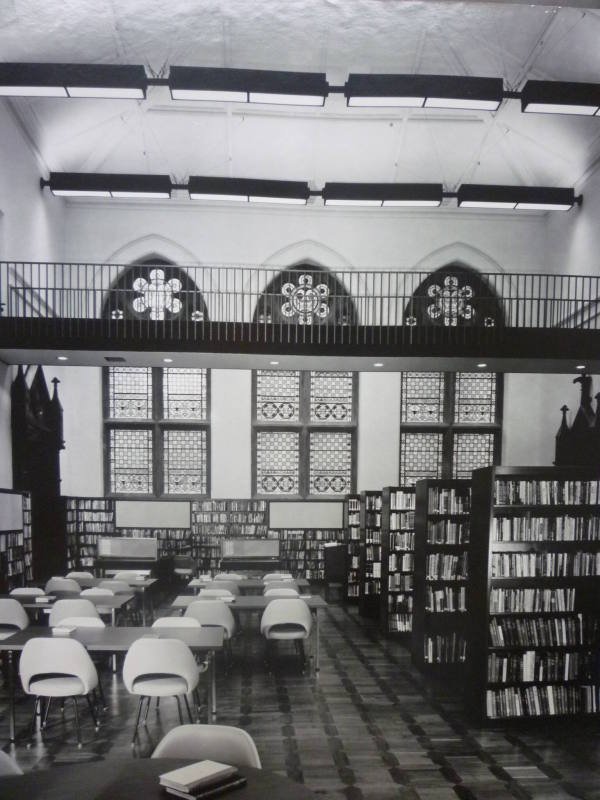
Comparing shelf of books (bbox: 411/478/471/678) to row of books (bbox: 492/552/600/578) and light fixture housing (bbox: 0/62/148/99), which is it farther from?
light fixture housing (bbox: 0/62/148/99)

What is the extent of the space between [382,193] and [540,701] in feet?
30.7

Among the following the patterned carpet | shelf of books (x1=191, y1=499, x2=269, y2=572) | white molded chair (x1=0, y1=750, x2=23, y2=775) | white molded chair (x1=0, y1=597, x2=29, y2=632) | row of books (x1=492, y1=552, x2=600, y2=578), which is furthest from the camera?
shelf of books (x1=191, y1=499, x2=269, y2=572)

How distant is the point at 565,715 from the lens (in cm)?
566

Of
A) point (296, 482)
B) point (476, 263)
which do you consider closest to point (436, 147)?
point (476, 263)

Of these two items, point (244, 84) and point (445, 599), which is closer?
point (445, 599)

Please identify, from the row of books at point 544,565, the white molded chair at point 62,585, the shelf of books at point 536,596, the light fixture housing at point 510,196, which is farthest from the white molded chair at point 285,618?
the light fixture housing at point 510,196

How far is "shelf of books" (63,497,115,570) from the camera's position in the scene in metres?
13.5

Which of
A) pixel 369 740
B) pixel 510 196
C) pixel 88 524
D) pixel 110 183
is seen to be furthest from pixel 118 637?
pixel 510 196

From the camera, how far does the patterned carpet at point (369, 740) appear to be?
4.49 meters

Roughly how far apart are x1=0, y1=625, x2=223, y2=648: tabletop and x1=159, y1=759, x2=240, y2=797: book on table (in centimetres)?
275

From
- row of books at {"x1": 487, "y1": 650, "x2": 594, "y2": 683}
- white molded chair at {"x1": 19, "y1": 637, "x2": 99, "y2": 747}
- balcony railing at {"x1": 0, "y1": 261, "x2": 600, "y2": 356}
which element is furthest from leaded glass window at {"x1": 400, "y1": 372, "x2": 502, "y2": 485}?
white molded chair at {"x1": 19, "y1": 637, "x2": 99, "y2": 747}

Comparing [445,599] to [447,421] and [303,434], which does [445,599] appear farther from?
[447,421]

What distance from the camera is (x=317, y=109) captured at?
40.9 feet

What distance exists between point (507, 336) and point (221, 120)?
676 cm
